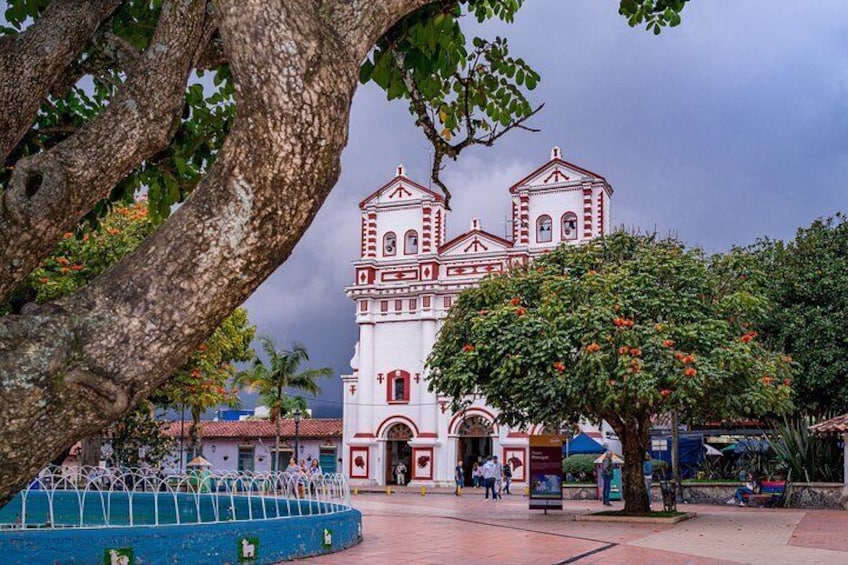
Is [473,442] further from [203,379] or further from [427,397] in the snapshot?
[203,379]

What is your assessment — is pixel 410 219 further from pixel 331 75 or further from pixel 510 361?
pixel 331 75

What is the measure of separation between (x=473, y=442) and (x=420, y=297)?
22.8ft

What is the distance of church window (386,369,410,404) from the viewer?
42.6 metres

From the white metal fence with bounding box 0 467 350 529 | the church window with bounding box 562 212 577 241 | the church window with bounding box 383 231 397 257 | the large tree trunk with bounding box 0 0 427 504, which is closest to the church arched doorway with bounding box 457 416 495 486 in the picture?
the church window with bounding box 383 231 397 257

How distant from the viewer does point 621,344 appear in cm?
1892

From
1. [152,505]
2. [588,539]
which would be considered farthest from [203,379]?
A: [588,539]

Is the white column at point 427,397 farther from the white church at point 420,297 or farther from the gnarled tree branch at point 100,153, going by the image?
the gnarled tree branch at point 100,153

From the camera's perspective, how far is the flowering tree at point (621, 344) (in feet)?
61.2

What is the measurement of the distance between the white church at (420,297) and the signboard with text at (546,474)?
1789cm

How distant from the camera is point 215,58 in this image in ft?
20.0

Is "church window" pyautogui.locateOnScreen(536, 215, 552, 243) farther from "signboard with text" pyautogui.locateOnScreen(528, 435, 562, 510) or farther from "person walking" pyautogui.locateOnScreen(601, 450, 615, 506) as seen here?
"signboard with text" pyautogui.locateOnScreen(528, 435, 562, 510)

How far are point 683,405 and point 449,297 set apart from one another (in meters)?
22.9

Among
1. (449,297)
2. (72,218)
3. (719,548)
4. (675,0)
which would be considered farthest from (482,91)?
(449,297)

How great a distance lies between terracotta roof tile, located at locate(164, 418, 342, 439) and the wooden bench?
25.2m
